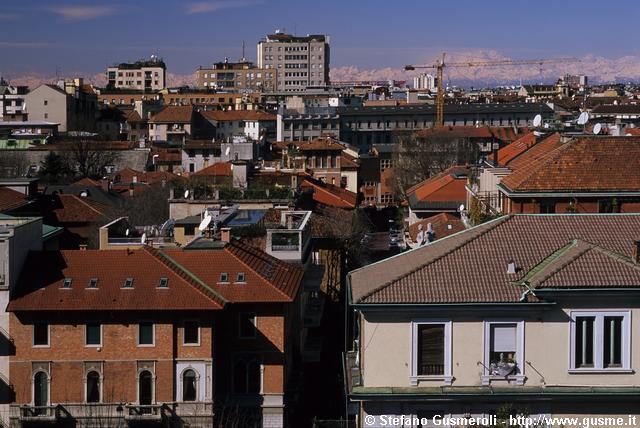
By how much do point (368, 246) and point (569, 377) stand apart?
34.5 m

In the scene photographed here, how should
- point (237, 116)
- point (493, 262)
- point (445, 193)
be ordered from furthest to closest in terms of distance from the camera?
point (237, 116), point (445, 193), point (493, 262)

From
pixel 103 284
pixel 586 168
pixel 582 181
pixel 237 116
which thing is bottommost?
pixel 103 284

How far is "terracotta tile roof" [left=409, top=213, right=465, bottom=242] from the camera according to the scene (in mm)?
38031

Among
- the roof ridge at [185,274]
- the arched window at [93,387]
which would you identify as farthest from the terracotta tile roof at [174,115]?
the arched window at [93,387]

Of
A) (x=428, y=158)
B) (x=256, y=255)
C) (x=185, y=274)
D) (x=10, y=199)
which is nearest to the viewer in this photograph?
(x=185, y=274)

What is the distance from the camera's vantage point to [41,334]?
26.5 metres

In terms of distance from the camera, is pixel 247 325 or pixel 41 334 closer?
pixel 41 334

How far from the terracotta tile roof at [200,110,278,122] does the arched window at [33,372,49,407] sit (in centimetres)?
9241

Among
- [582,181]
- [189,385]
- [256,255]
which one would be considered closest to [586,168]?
[582,181]

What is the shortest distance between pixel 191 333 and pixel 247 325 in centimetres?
157

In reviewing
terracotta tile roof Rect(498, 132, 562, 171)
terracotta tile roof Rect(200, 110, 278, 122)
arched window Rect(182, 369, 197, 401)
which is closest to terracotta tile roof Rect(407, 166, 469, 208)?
terracotta tile roof Rect(498, 132, 562, 171)

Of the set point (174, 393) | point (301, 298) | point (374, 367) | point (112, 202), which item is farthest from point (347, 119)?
point (374, 367)

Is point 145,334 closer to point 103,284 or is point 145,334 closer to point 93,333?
point 93,333

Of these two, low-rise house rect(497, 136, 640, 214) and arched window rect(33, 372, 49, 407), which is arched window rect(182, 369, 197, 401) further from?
low-rise house rect(497, 136, 640, 214)
